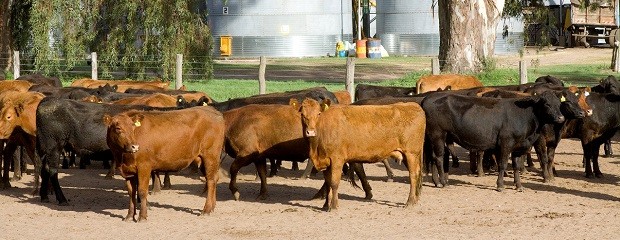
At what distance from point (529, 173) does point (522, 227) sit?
205 inches

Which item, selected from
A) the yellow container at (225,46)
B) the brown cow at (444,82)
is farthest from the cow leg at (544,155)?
the yellow container at (225,46)

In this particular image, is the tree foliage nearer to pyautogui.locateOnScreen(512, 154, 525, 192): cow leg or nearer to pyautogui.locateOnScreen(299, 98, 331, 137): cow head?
pyautogui.locateOnScreen(512, 154, 525, 192): cow leg

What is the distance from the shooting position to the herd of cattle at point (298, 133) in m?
12.8

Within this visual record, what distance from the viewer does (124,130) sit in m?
12.2

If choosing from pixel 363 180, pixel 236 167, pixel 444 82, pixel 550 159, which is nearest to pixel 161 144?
pixel 236 167

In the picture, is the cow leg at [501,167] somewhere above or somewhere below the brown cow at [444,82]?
below

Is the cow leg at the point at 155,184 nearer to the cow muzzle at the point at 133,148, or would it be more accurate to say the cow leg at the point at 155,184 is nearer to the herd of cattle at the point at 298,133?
the herd of cattle at the point at 298,133

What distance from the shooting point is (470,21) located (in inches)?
1252

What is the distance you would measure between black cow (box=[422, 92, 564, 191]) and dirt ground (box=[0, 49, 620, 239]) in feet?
1.76

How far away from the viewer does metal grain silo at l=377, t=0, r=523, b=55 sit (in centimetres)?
5525

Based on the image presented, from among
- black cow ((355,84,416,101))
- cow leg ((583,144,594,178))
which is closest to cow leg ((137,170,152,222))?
cow leg ((583,144,594,178))

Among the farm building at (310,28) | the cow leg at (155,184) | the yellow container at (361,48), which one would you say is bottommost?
the cow leg at (155,184)

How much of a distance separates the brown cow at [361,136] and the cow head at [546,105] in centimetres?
236

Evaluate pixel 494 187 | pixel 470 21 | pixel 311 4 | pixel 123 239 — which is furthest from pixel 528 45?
pixel 123 239
